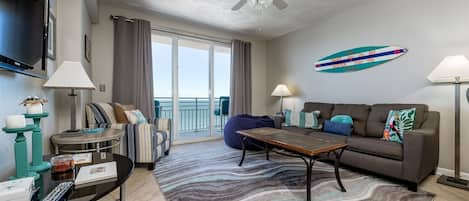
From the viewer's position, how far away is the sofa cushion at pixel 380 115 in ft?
8.47

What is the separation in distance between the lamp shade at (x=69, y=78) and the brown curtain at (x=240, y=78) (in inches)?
124

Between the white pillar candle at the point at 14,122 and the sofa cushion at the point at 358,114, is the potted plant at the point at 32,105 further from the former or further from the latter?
the sofa cushion at the point at 358,114

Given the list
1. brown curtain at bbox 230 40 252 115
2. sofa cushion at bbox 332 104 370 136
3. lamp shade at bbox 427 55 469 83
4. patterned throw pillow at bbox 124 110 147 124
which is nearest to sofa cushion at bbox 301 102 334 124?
sofa cushion at bbox 332 104 370 136

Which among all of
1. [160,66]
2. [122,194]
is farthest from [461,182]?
[160,66]

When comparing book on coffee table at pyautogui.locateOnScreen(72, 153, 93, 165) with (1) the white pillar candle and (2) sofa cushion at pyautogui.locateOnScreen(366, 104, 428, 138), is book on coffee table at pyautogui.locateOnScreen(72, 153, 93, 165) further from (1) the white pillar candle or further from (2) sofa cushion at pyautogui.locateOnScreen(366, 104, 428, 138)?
(2) sofa cushion at pyautogui.locateOnScreen(366, 104, 428, 138)

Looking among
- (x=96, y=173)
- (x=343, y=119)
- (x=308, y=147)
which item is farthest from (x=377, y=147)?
(x=96, y=173)

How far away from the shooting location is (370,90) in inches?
129

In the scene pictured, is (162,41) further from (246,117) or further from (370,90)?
(370,90)

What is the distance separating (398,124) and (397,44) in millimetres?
1221

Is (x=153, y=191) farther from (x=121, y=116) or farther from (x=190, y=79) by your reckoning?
(x=190, y=79)

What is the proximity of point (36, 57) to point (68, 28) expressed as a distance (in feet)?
4.03

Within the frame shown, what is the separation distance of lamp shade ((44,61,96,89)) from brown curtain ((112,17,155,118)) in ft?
5.50

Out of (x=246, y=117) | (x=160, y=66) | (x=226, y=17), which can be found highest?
(x=226, y=17)

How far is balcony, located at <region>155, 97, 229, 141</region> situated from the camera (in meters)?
4.29
